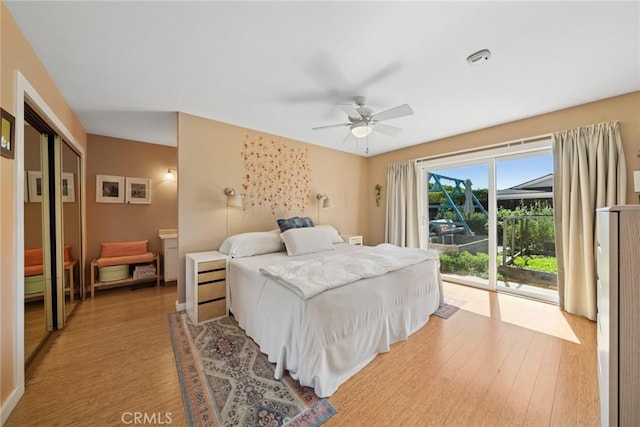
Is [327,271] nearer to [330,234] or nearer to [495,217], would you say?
[330,234]

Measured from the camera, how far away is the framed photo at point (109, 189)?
355 centimetres

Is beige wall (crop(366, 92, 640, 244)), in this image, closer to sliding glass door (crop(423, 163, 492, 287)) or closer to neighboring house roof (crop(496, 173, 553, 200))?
sliding glass door (crop(423, 163, 492, 287))

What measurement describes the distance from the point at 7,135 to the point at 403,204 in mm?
4480

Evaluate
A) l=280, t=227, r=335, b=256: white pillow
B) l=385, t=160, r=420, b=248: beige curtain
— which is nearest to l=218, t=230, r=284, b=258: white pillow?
l=280, t=227, r=335, b=256: white pillow

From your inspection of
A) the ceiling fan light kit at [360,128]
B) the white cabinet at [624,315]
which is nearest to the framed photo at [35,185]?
the ceiling fan light kit at [360,128]

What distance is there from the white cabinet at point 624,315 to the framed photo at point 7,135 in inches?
118

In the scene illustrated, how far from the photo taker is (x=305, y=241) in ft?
10.2

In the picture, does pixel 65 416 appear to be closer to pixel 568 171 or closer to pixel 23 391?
pixel 23 391

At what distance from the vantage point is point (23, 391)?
5.04 ft

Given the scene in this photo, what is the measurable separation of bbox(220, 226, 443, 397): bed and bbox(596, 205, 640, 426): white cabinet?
122 cm

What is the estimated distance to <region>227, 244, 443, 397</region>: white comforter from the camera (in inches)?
60.5

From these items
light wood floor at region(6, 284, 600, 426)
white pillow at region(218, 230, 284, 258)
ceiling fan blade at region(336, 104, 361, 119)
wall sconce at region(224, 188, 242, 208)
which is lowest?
light wood floor at region(6, 284, 600, 426)

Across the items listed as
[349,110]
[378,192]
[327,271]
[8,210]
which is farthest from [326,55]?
[378,192]

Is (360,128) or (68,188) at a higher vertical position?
(360,128)
